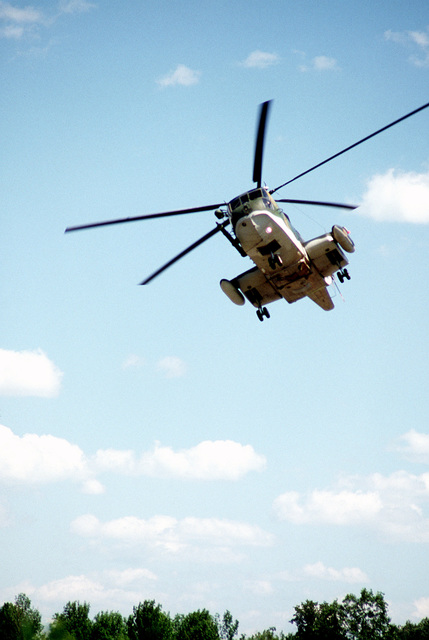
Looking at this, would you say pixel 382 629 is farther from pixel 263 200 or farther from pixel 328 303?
pixel 263 200

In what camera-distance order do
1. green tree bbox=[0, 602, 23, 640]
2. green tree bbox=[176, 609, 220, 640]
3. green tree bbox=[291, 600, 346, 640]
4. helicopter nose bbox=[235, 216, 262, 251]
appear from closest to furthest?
helicopter nose bbox=[235, 216, 262, 251], green tree bbox=[0, 602, 23, 640], green tree bbox=[176, 609, 220, 640], green tree bbox=[291, 600, 346, 640]

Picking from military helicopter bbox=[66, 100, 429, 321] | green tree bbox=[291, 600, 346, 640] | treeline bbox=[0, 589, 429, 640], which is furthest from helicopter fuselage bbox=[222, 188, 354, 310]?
green tree bbox=[291, 600, 346, 640]

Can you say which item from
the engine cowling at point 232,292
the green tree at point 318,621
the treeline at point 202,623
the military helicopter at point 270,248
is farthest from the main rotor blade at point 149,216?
the green tree at point 318,621

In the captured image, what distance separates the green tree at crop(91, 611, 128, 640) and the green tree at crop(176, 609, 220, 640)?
6.67 metres

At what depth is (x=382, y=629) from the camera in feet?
262

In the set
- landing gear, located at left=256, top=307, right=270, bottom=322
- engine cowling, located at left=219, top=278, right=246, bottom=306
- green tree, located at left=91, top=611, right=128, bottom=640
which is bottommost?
green tree, located at left=91, top=611, right=128, bottom=640

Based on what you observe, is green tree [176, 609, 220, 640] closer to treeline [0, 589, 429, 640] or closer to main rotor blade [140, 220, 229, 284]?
treeline [0, 589, 429, 640]

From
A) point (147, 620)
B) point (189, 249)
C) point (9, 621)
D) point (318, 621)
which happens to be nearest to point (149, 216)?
point (189, 249)

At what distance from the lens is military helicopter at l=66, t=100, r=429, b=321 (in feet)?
83.9

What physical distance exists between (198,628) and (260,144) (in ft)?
189

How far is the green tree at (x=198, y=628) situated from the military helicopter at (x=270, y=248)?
49.4 meters

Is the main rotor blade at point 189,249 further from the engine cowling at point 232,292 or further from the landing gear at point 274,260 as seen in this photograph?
the engine cowling at point 232,292

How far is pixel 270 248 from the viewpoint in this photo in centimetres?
2630

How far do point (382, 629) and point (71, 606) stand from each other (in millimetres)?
41453
